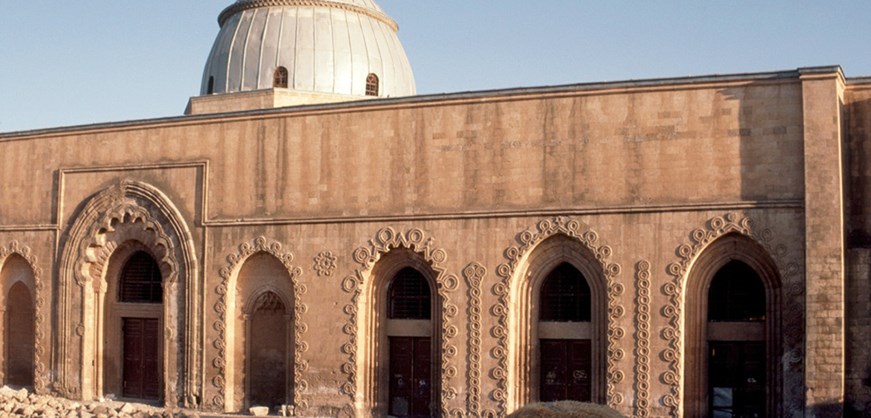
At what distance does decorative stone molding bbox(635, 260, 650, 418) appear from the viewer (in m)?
19.9

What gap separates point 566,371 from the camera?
2103 centimetres

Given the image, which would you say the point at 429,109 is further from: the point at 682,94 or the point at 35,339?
the point at 35,339

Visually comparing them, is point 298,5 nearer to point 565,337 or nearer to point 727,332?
point 565,337

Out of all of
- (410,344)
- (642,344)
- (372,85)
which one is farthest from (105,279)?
(642,344)

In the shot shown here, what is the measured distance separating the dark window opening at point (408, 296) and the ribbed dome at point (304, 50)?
7.62m

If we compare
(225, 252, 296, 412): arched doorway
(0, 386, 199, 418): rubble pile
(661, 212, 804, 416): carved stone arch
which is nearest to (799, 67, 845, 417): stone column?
(661, 212, 804, 416): carved stone arch

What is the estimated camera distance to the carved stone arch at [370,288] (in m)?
21.8

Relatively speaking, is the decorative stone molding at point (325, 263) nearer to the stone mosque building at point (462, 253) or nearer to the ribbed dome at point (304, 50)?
the stone mosque building at point (462, 253)

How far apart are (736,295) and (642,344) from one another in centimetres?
174

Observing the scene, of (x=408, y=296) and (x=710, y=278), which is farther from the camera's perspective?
(x=408, y=296)

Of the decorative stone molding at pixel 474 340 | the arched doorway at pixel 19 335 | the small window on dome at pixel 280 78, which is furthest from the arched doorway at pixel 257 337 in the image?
the small window on dome at pixel 280 78

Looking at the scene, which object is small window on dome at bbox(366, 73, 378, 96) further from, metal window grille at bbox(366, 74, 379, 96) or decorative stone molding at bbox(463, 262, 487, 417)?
decorative stone molding at bbox(463, 262, 487, 417)

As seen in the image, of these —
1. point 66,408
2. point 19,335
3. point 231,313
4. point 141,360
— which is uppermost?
point 231,313

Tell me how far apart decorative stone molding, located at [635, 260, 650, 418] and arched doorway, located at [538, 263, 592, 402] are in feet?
3.61
